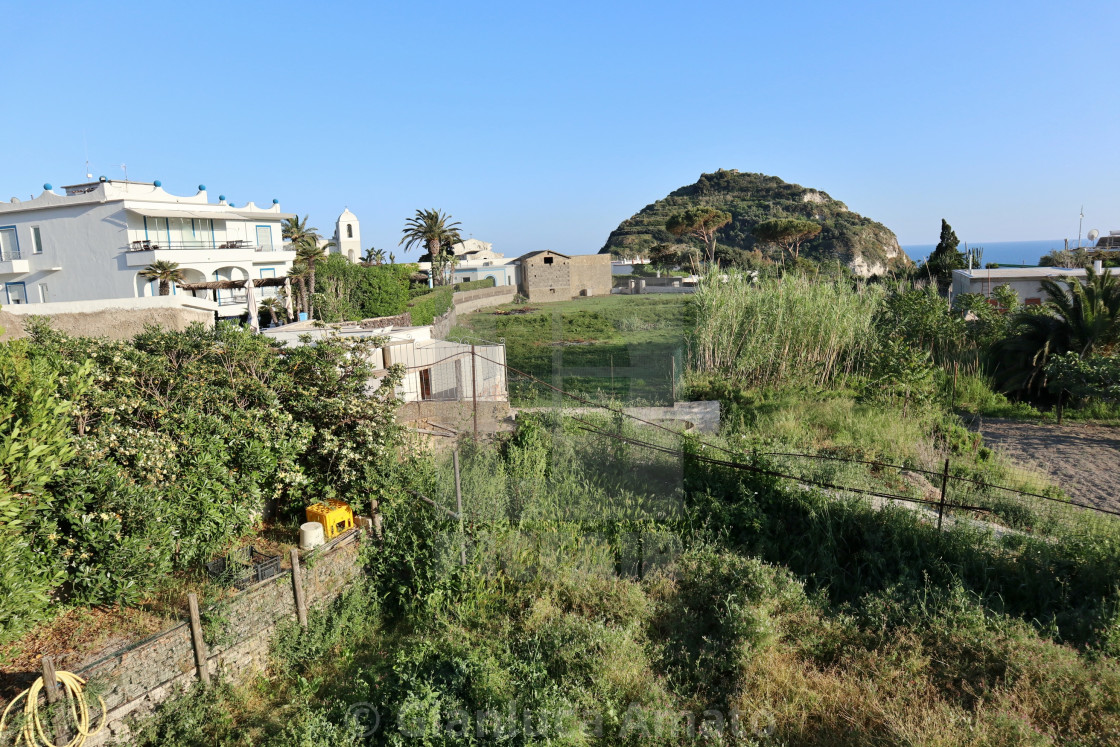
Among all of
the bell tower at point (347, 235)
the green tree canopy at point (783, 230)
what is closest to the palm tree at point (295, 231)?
the bell tower at point (347, 235)

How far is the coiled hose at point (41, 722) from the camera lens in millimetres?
3938

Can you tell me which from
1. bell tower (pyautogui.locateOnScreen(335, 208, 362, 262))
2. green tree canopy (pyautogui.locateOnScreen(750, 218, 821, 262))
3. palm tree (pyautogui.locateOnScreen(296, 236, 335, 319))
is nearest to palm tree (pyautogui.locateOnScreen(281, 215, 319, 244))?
palm tree (pyautogui.locateOnScreen(296, 236, 335, 319))

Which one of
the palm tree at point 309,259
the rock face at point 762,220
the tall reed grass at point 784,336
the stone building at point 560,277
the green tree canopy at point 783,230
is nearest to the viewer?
the tall reed grass at point 784,336

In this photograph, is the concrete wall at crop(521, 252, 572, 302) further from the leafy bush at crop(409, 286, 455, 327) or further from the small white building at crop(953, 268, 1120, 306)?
the small white building at crop(953, 268, 1120, 306)

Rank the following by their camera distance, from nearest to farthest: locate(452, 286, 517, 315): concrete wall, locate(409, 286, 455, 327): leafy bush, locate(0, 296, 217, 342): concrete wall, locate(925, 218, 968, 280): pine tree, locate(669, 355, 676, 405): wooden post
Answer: locate(0, 296, 217, 342): concrete wall, locate(669, 355, 676, 405): wooden post, locate(409, 286, 455, 327): leafy bush, locate(925, 218, 968, 280): pine tree, locate(452, 286, 517, 315): concrete wall

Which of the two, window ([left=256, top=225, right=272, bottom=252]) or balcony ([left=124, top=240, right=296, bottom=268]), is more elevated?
window ([left=256, top=225, right=272, bottom=252])

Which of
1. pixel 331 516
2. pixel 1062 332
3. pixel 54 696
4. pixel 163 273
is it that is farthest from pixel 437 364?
pixel 163 273

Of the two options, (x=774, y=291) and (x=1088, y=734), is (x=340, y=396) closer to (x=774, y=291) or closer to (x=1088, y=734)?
(x=1088, y=734)

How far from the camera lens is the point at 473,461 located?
8094 millimetres

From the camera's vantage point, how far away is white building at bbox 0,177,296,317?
1908cm

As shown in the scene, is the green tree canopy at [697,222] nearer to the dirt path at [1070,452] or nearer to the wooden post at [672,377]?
the wooden post at [672,377]

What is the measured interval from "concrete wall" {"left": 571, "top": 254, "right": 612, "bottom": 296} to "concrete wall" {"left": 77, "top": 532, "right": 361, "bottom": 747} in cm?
2982

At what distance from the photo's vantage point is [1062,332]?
11172 millimetres

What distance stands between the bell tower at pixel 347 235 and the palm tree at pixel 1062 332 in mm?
37543
